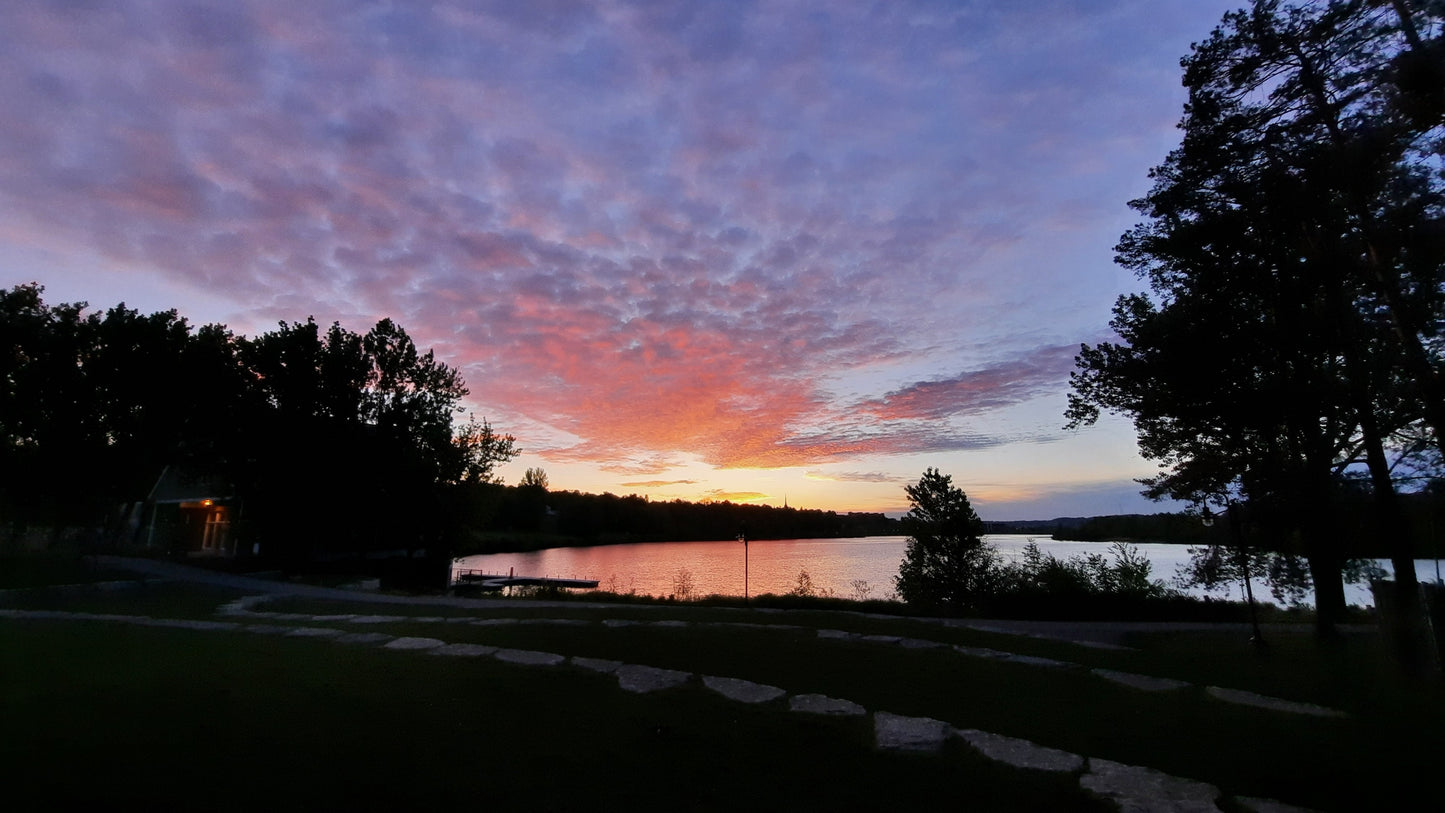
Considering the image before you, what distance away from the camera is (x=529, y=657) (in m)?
6.52

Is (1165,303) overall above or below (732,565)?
above

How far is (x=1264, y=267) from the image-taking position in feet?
34.3

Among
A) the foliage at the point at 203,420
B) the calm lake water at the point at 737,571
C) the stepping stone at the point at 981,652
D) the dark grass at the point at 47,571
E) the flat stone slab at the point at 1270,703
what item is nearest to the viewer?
the flat stone slab at the point at 1270,703

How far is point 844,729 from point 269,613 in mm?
10362

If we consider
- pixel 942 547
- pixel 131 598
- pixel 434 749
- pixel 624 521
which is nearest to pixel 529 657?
pixel 434 749

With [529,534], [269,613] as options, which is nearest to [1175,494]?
[269,613]

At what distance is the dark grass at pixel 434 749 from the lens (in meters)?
3.25

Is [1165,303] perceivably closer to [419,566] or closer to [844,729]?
[844,729]

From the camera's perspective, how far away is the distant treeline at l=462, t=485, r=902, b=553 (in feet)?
297

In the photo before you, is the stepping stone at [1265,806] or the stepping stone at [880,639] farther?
the stepping stone at [880,639]

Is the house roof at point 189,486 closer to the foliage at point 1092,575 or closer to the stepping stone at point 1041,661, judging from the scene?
the foliage at point 1092,575

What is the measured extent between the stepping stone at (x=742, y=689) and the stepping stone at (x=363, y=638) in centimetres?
401

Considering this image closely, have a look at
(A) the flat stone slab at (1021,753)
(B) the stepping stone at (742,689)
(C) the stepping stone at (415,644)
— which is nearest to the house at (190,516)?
(C) the stepping stone at (415,644)

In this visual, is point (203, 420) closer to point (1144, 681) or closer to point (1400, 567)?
point (1144, 681)
